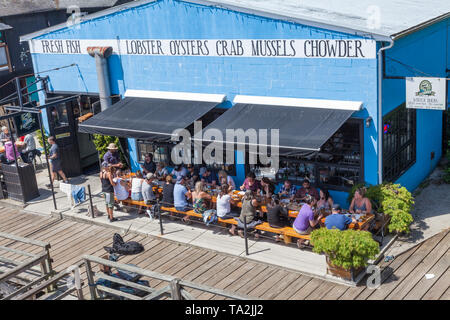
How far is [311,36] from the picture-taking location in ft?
41.4

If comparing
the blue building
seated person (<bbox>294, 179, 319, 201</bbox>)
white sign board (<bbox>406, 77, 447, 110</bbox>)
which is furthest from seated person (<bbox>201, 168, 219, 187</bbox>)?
white sign board (<bbox>406, 77, 447, 110</bbox>)

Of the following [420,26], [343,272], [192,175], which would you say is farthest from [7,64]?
[343,272]

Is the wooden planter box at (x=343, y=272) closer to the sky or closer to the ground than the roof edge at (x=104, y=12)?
closer to the ground

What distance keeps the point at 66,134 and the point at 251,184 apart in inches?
291

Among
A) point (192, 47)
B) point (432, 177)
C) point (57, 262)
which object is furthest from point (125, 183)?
point (432, 177)

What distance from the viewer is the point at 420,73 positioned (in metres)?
14.1

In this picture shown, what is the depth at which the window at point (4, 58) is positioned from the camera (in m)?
23.9

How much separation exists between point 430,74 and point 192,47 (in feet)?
20.6

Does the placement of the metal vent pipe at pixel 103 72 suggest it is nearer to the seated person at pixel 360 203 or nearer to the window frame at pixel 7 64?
the seated person at pixel 360 203

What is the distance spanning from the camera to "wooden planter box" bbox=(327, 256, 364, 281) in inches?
416

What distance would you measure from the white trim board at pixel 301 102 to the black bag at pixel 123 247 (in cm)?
434

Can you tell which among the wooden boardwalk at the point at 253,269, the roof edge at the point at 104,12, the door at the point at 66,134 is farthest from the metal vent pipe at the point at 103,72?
the wooden boardwalk at the point at 253,269

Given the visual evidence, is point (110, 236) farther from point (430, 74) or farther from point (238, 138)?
point (430, 74)
